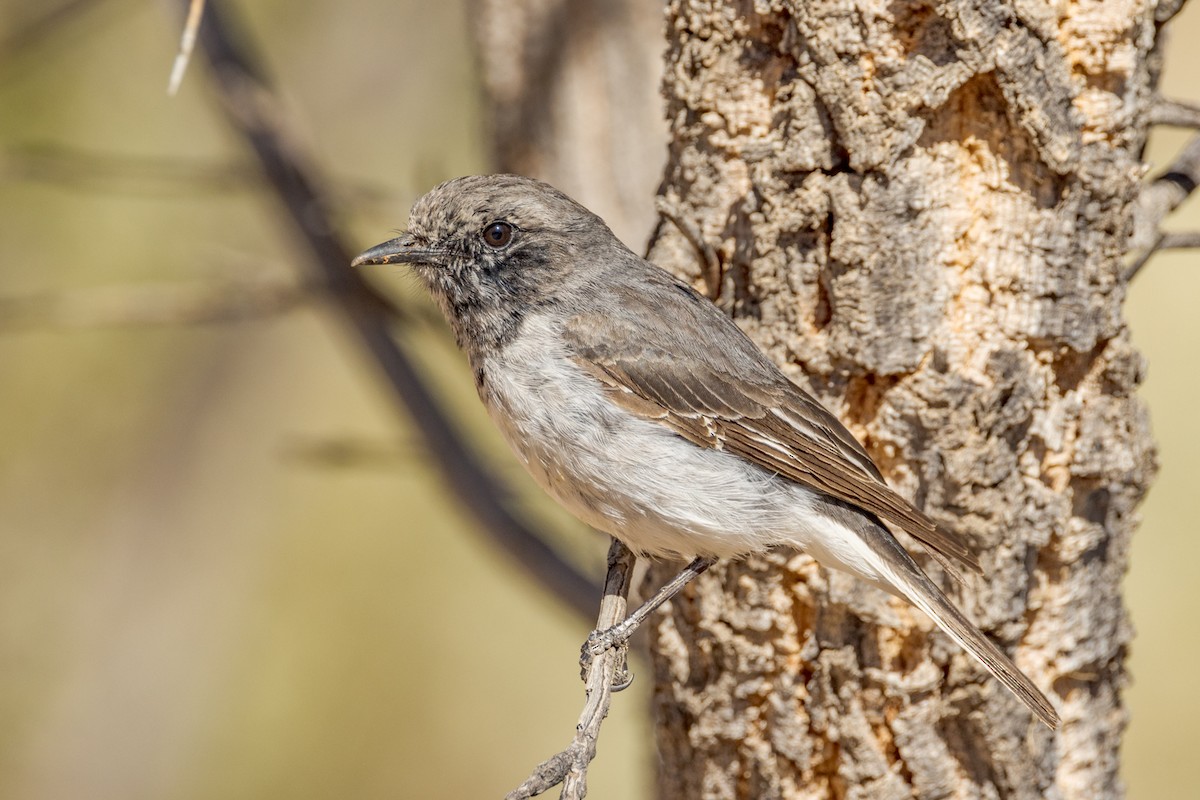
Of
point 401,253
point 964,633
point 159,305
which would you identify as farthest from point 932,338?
point 159,305

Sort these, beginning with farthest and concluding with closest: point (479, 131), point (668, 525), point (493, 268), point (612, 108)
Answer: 1. point (479, 131)
2. point (612, 108)
3. point (493, 268)
4. point (668, 525)

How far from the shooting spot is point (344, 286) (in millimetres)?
4922

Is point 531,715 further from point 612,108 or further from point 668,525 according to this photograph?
point 668,525

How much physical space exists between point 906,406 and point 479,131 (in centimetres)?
323

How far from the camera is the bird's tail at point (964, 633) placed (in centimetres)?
Answer: 282

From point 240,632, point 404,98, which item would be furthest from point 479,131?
point 240,632

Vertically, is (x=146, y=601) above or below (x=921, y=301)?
above

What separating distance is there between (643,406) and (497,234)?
0.68 meters

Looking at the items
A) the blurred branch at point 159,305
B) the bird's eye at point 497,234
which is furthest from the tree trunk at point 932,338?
the blurred branch at point 159,305

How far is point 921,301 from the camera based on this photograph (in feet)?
9.76

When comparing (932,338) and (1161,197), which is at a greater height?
(1161,197)

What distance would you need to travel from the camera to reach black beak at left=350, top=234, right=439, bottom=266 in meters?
3.38

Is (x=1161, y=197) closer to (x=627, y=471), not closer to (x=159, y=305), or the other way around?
(x=627, y=471)

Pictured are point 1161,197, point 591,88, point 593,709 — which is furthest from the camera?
point 591,88
